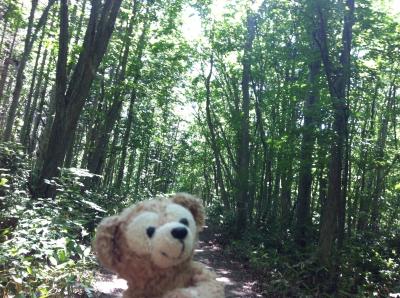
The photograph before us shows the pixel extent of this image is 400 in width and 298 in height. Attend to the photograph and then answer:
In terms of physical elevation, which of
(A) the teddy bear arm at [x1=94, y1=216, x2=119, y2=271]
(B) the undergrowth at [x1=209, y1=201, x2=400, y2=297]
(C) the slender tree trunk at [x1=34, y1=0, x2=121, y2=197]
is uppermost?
(C) the slender tree trunk at [x1=34, y1=0, x2=121, y2=197]

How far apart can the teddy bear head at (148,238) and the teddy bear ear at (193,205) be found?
0.06 metres

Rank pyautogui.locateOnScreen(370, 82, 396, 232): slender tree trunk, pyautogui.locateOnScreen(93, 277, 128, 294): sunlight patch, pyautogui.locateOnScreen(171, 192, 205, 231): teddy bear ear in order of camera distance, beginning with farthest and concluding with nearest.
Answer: pyautogui.locateOnScreen(370, 82, 396, 232): slender tree trunk, pyautogui.locateOnScreen(93, 277, 128, 294): sunlight patch, pyautogui.locateOnScreen(171, 192, 205, 231): teddy bear ear

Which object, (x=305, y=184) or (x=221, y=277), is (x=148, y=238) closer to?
(x=221, y=277)

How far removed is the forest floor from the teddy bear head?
316 centimetres

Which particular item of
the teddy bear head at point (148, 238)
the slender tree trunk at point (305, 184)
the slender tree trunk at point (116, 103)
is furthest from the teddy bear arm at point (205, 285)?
the slender tree trunk at point (116, 103)

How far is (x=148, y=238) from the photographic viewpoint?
8.29 ft

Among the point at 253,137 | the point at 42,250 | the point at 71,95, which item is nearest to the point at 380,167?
the point at 253,137

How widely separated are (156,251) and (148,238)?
0.10 m

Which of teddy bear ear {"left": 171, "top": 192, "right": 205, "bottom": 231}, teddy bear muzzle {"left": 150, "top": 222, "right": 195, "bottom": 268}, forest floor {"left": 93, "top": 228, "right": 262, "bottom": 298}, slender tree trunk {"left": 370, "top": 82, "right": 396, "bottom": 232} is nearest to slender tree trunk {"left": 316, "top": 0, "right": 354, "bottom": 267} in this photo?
forest floor {"left": 93, "top": 228, "right": 262, "bottom": 298}

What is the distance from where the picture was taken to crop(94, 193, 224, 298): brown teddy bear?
8.08ft

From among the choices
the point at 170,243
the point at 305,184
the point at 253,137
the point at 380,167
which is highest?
the point at 253,137

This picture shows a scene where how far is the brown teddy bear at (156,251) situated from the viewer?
2.46 meters

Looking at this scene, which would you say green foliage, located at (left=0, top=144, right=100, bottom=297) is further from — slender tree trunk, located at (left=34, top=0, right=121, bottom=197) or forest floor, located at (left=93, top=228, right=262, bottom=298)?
forest floor, located at (left=93, top=228, right=262, bottom=298)

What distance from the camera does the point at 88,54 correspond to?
25.3 feet
